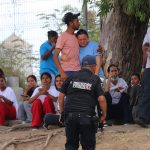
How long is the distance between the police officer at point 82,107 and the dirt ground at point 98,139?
4.60 ft

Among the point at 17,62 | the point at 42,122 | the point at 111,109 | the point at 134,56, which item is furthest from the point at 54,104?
the point at 17,62

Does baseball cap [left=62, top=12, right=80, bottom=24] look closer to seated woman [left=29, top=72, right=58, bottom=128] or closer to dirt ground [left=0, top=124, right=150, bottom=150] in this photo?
seated woman [left=29, top=72, right=58, bottom=128]

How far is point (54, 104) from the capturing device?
1001 cm

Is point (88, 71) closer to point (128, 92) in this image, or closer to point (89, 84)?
point (89, 84)

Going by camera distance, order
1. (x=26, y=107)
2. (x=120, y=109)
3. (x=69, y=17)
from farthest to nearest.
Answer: (x=26, y=107) → (x=120, y=109) → (x=69, y=17)

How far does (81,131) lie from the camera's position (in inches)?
275

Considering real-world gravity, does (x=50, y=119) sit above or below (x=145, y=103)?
below

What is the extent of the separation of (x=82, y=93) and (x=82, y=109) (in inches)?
7.9

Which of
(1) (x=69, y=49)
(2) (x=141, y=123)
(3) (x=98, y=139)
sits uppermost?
(1) (x=69, y=49)

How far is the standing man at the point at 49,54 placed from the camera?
10.7 meters

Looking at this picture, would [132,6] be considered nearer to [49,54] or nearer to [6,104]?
[49,54]

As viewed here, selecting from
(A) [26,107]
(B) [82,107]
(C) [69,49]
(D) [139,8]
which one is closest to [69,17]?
(C) [69,49]

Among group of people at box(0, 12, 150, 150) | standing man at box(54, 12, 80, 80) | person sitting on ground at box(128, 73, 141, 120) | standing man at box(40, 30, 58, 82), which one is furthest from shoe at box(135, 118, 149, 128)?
standing man at box(40, 30, 58, 82)

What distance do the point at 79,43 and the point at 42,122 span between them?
167cm
